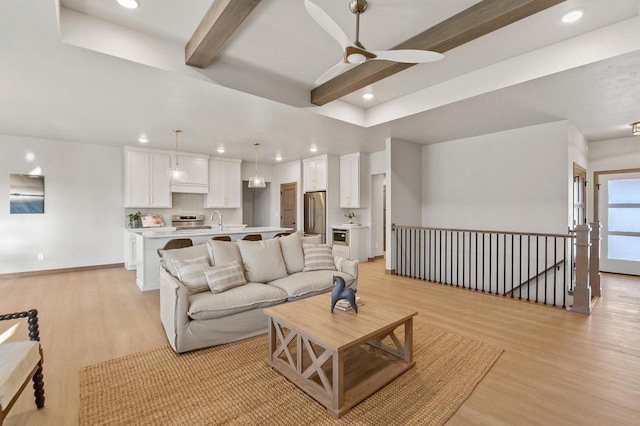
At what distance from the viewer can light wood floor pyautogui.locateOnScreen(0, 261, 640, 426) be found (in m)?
1.95

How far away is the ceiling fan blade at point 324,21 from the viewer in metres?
1.78

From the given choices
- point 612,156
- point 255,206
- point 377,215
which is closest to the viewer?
point 612,156

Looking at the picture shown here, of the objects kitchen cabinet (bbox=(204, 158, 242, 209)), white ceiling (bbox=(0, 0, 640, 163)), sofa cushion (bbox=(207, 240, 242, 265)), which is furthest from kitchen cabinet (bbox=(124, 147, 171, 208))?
sofa cushion (bbox=(207, 240, 242, 265))

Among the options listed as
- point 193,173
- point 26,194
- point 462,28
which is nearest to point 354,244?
point 193,173

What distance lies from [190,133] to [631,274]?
8905 mm

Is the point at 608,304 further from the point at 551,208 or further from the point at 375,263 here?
the point at 375,263

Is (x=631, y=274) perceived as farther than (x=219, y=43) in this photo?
Yes

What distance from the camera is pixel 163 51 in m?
2.91

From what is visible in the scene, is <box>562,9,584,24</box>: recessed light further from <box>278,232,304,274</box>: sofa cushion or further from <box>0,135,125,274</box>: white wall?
<box>0,135,125,274</box>: white wall

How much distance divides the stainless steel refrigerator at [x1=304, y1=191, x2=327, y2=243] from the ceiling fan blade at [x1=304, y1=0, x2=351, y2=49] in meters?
5.47

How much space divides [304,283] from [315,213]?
4427 millimetres

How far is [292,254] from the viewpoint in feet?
13.0

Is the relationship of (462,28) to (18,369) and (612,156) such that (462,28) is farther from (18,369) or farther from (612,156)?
(612,156)

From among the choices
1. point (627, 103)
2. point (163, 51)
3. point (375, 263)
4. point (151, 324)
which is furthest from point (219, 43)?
point (375, 263)
